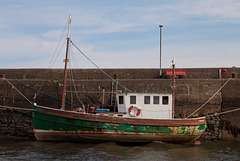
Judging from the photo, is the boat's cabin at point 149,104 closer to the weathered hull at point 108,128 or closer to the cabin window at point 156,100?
the cabin window at point 156,100

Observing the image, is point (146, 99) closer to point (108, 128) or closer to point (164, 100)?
point (164, 100)

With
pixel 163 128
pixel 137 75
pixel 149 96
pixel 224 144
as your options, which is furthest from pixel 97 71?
pixel 224 144

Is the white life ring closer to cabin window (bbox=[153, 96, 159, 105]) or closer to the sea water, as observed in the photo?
cabin window (bbox=[153, 96, 159, 105])

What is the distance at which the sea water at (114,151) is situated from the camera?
38.4 ft

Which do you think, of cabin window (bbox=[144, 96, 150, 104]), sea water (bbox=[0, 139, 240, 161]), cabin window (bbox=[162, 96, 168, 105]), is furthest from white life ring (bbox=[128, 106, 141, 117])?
sea water (bbox=[0, 139, 240, 161])

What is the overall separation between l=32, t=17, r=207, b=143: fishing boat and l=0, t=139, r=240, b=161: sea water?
360mm

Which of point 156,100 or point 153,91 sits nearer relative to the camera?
point 156,100

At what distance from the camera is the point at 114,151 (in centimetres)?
1274

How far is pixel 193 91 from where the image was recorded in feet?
55.5

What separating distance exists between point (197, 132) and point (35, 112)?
25.0ft

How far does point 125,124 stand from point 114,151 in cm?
177

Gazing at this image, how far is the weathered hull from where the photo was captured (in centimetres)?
1412

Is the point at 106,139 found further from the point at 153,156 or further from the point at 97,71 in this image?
the point at 97,71

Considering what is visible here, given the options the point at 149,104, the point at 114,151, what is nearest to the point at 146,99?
the point at 149,104
